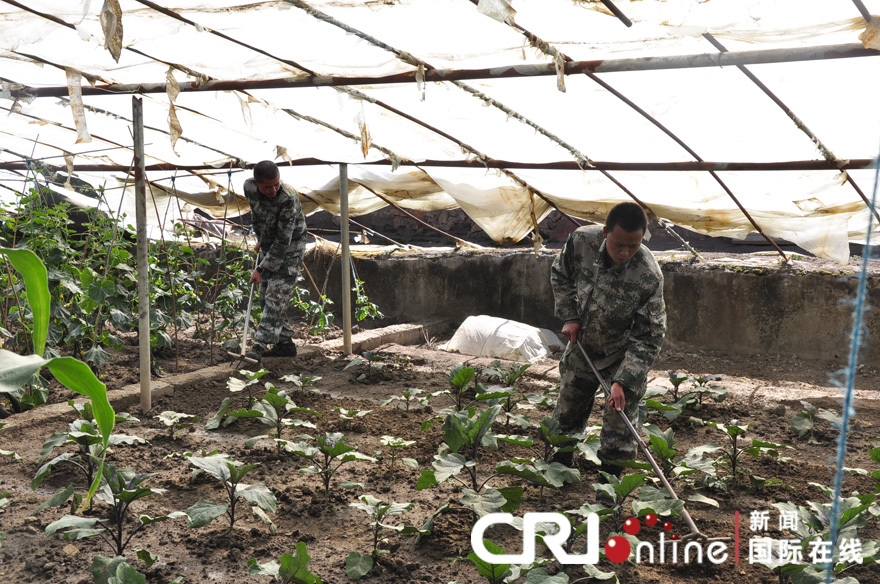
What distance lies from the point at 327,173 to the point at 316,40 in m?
3.41

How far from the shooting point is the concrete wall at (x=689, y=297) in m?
6.97

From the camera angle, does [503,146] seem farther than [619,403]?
Yes

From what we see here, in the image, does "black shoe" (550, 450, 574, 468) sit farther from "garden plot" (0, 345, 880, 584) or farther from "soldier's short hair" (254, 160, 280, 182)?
"soldier's short hair" (254, 160, 280, 182)

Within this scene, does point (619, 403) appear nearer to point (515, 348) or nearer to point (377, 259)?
point (515, 348)

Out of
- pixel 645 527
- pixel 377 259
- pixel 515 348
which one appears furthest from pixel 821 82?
pixel 377 259

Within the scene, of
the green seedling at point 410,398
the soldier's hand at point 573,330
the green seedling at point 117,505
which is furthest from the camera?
the green seedling at point 410,398

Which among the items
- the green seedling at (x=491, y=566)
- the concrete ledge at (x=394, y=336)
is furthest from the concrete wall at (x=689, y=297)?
the green seedling at (x=491, y=566)

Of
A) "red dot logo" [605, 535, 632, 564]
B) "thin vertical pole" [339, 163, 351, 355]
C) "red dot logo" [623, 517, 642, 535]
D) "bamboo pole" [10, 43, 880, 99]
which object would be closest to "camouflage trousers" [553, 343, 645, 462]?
"red dot logo" [623, 517, 642, 535]

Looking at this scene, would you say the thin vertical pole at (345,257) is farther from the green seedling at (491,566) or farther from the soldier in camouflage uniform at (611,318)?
the green seedling at (491,566)

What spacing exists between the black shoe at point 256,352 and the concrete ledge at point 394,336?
40.9 inches

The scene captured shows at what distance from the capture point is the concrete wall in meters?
6.97

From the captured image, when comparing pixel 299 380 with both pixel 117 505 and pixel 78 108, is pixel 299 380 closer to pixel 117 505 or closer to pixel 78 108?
pixel 78 108

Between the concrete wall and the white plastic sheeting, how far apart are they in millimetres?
1243

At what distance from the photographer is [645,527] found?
124 inches
